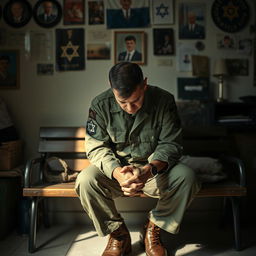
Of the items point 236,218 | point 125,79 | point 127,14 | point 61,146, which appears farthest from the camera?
point 127,14

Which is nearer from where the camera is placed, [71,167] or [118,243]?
[118,243]

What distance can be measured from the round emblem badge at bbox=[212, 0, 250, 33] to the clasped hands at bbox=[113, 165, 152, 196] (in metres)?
1.63

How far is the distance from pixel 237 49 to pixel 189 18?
51cm

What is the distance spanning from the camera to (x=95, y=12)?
2.64m

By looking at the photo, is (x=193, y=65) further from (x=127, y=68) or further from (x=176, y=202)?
(x=176, y=202)

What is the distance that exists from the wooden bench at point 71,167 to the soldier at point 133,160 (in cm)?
24

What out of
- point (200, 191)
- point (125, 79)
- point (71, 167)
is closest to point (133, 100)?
point (125, 79)

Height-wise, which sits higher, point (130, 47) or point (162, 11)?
point (162, 11)

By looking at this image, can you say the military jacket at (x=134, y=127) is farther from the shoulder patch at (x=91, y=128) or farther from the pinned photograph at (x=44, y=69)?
the pinned photograph at (x=44, y=69)

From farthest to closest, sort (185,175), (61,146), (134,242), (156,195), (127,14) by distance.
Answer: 1. (127,14)
2. (61,146)
3. (134,242)
4. (156,195)
5. (185,175)

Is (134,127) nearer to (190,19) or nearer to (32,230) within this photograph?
(32,230)

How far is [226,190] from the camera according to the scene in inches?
76.4

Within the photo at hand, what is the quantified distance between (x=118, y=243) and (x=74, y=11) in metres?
1.94

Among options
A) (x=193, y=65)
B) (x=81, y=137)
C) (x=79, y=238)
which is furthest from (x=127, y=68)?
(x=79, y=238)
